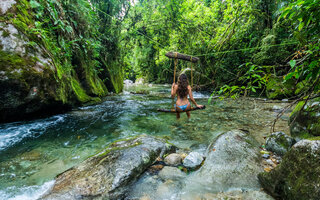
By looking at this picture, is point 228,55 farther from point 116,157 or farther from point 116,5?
point 116,157

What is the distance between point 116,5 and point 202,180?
13.1 m

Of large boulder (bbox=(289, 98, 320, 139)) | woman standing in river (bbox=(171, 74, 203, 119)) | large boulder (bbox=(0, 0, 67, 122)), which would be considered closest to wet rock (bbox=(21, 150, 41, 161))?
large boulder (bbox=(0, 0, 67, 122))

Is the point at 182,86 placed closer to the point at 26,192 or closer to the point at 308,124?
the point at 308,124

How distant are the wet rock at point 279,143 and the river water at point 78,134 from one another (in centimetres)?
58

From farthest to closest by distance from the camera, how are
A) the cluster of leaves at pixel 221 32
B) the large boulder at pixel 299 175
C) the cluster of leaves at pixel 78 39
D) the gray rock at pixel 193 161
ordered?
the cluster of leaves at pixel 221 32, the cluster of leaves at pixel 78 39, the gray rock at pixel 193 161, the large boulder at pixel 299 175

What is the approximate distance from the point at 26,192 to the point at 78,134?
2.51m

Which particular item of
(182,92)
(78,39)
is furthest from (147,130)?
(78,39)

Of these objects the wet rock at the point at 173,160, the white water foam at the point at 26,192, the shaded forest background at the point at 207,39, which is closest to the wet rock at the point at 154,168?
the wet rock at the point at 173,160

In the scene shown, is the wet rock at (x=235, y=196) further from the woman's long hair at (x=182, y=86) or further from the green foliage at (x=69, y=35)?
the green foliage at (x=69, y=35)

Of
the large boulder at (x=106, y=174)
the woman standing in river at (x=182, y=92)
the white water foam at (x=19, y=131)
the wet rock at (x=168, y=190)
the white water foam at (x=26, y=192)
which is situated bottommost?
the wet rock at (x=168, y=190)

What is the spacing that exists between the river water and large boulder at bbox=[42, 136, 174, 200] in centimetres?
45

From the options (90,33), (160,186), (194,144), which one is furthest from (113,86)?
(160,186)

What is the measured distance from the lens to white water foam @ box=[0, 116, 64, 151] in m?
4.09

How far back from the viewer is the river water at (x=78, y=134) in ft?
9.30
